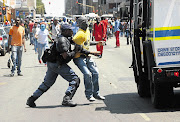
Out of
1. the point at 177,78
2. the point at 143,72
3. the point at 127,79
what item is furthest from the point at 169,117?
the point at 127,79

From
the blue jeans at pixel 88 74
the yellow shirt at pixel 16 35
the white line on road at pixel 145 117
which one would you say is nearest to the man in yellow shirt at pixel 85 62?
the blue jeans at pixel 88 74

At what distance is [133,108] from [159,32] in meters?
1.72

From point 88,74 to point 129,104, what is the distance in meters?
1.05

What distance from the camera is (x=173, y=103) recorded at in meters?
9.38

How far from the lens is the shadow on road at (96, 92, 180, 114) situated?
Result: 8.84 m

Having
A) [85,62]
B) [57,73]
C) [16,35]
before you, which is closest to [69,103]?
[57,73]

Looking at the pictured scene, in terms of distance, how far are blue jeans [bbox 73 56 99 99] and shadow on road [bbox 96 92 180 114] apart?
0.42 meters

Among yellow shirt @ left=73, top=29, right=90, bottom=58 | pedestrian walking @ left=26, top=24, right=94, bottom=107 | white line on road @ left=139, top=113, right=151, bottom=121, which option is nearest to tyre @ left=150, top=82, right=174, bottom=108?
white line on road @ left=139, top=113, right=151, bottom=121

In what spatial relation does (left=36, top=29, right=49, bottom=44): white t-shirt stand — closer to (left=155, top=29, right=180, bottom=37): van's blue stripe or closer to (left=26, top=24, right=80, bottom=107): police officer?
(left=26, top=24, right=80, bottom=107): police officer

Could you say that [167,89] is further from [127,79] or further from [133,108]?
[127,79]

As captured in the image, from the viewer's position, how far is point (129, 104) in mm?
9641

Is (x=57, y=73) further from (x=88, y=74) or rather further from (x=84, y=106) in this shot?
(x=84, y=106)

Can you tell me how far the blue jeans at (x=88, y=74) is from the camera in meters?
9.56

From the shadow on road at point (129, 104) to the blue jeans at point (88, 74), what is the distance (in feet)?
1.37
